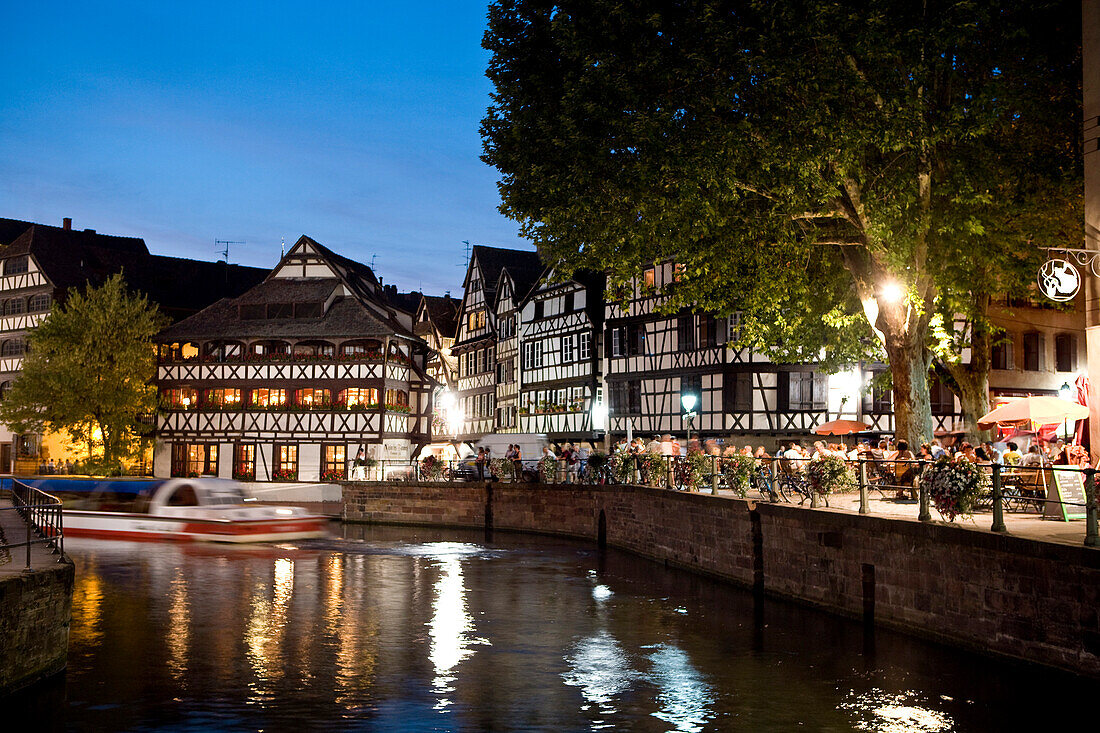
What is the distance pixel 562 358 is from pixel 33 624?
4230 centimetres

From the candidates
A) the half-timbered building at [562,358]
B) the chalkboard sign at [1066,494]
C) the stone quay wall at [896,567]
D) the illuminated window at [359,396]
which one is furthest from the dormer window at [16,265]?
the chalkboard sign at [1066,494]

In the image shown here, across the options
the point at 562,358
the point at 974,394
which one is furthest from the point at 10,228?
the point at 974,394

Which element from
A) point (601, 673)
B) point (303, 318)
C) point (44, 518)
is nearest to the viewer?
point (601, 673)

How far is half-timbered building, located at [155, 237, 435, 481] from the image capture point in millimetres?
56062

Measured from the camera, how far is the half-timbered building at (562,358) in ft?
175

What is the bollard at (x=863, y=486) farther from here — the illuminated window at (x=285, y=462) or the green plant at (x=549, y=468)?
the illuminated window at (x=285, y=462)

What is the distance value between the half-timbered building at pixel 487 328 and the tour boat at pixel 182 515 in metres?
24.8

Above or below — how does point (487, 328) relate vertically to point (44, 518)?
above

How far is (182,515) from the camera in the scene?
36.2 metres

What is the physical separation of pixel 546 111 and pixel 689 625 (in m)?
13.0

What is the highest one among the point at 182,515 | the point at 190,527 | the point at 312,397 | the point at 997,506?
the point at 312,397

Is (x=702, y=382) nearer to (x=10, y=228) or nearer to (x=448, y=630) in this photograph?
(x=448, y=630)

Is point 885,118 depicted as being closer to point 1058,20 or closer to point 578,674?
point 1058,20

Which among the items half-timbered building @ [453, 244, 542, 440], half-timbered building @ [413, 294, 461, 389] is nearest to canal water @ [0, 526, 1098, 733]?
half-timbered building @ [453, 244, 542, 440]
